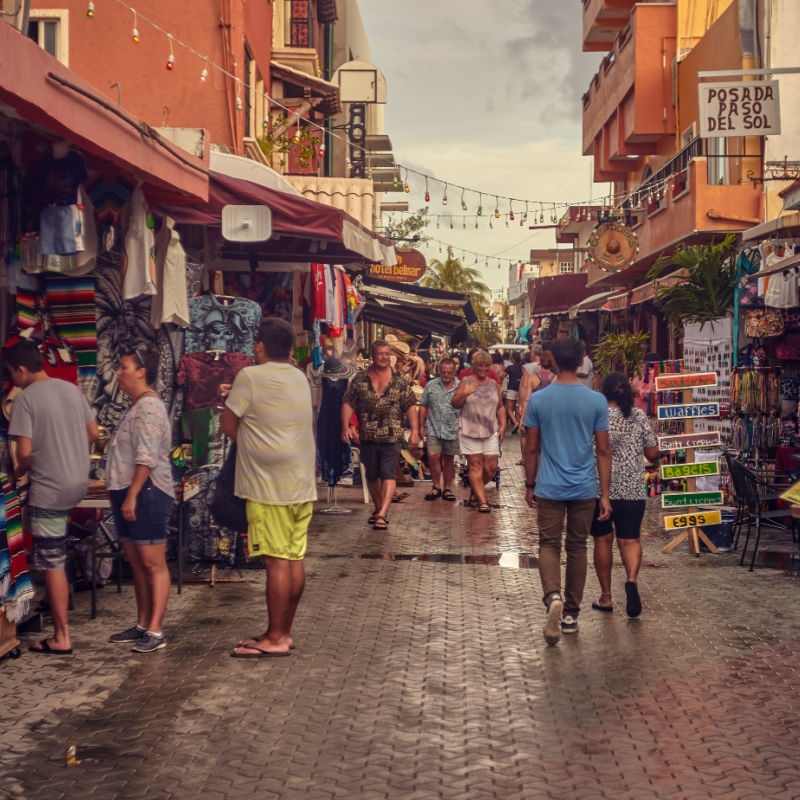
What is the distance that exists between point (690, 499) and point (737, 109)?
6883 mm

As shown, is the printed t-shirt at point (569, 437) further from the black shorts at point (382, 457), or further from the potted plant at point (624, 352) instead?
the potted plant at point (624, 352)

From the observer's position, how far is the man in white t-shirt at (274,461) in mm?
6898

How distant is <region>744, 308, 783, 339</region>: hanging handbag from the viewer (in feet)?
42.3

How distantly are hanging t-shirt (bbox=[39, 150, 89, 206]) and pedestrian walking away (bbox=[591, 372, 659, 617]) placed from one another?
4.07m

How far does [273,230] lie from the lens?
35.1ft

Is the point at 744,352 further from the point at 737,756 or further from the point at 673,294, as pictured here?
the point at 737,756

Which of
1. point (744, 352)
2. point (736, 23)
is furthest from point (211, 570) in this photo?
point (736, 23)

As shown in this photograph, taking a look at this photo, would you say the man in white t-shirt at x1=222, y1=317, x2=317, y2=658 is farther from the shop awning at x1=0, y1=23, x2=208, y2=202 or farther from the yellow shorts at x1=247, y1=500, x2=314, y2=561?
the shop awning at x1=0, y1=23, x2=208, y2=202

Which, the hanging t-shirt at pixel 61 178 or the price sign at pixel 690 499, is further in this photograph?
the price sign at pixel 690 499

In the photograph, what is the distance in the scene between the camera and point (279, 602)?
23.1ft

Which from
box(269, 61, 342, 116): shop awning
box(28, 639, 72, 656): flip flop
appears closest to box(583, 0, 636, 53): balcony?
box(269, 61, 342, 116): shop awning

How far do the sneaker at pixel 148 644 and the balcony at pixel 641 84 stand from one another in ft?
69.8

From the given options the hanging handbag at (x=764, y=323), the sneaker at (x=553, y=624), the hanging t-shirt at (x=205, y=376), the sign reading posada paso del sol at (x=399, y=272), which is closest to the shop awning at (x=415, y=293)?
the sign reading posada paso del sol at (x=399, y=272)

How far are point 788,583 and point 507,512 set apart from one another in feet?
16.1
